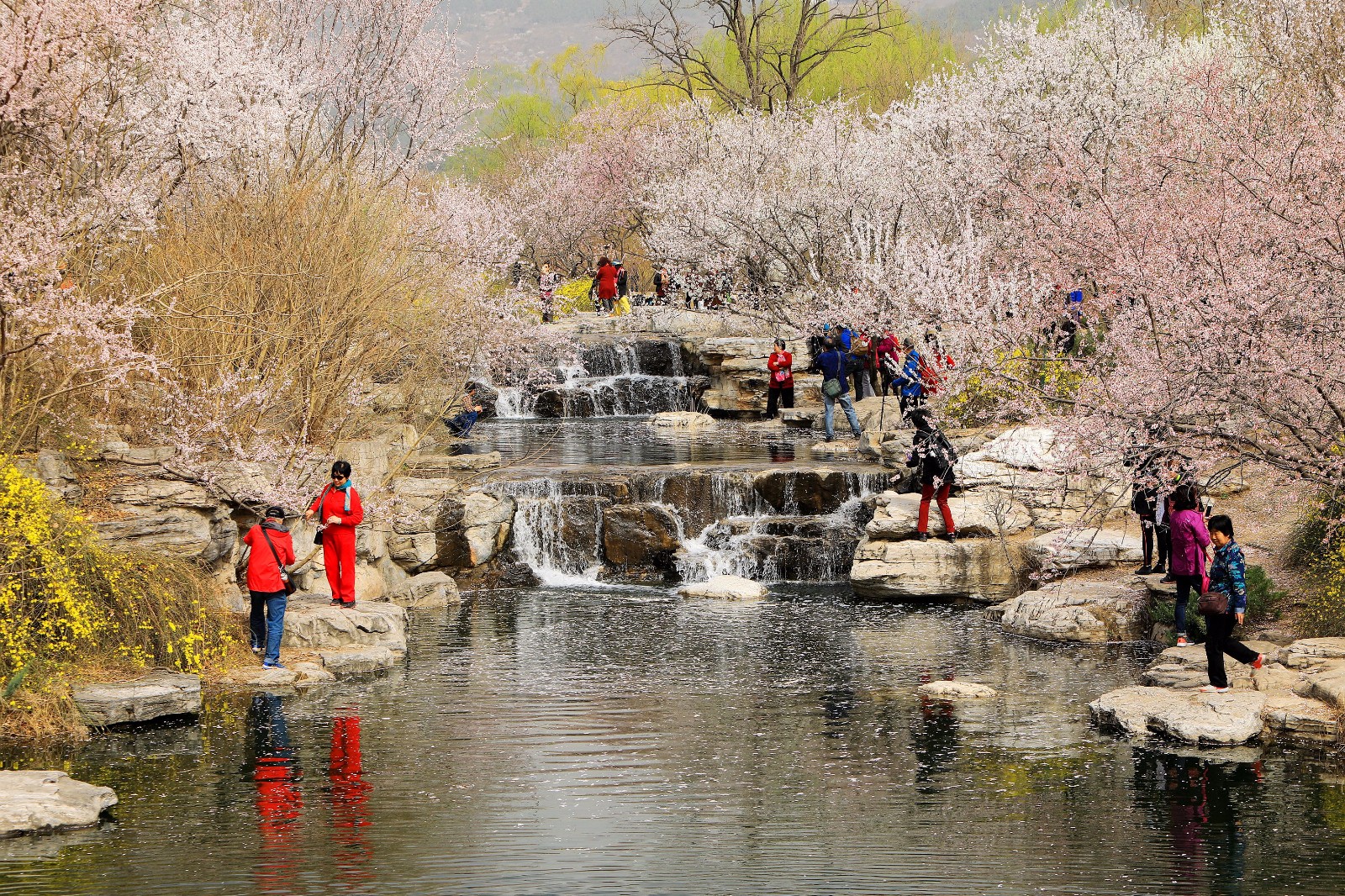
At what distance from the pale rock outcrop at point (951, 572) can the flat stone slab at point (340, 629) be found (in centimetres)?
609

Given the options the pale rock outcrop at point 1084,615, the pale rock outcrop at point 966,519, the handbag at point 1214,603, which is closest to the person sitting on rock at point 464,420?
the pale rock outcrop at point 966,519

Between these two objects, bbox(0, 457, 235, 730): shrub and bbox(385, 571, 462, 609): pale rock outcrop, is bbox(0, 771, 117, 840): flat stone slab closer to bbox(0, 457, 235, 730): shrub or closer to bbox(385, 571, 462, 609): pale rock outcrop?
bbox(0, 457, 235, 730): shrub

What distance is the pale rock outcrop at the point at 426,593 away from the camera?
16.6 m

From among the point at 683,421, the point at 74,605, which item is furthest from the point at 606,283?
the point at 74,605

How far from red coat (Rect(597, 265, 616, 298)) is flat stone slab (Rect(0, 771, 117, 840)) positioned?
86.4 ft

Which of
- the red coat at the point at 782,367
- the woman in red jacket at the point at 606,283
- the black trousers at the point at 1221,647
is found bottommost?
the black trousers at the point at 1221,647

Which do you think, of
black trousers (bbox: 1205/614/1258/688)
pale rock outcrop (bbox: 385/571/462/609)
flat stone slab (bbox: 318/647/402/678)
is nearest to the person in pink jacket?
black trousers (bbox: 1205/614/1258/688)

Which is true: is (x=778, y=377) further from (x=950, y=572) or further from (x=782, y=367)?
(x=950, y=572)

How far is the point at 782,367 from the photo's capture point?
2658cm

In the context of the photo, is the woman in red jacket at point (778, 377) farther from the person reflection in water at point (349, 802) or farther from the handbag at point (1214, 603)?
the person reflection in water at point (349, 802)

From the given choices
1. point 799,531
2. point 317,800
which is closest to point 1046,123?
point 799,531

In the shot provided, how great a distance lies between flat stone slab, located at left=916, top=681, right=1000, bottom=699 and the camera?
11906 millimetres

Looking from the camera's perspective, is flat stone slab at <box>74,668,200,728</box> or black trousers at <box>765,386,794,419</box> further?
black trousers at <box>765,386,794,419</box>

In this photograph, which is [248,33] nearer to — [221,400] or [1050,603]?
[221,400]
